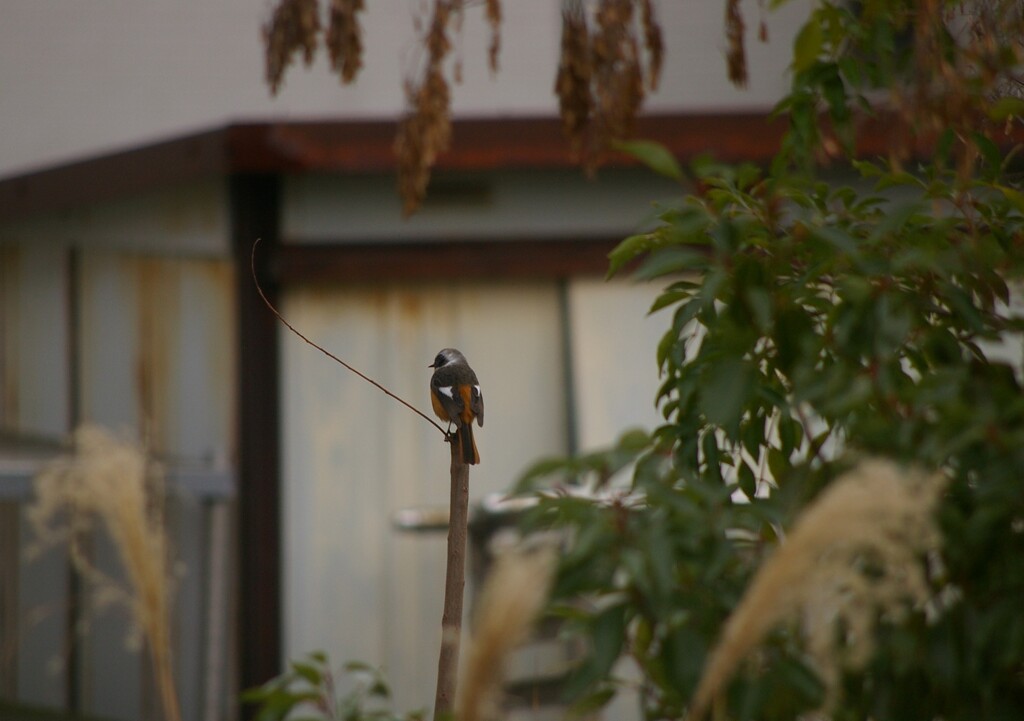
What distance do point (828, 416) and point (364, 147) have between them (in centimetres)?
451

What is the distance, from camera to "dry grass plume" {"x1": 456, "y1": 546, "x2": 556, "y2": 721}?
3.70 feet

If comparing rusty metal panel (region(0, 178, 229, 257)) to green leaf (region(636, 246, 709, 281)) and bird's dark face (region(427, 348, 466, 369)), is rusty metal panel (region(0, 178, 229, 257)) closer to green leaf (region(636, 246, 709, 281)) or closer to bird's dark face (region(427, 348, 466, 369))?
bird's dark face (region(427, 348, 466, 369))

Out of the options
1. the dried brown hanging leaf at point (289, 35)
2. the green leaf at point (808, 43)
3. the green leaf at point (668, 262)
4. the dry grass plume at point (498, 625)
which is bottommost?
the dry grass plume at point (498, 625)

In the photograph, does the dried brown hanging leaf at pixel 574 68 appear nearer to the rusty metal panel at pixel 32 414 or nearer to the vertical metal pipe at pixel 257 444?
the vertical metal pipe at pixel 257 444

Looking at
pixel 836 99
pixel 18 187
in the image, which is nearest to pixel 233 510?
pixel 18 187

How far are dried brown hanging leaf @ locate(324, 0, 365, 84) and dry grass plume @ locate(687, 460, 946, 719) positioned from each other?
1953 mm

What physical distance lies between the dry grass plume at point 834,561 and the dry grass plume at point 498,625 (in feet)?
0.66

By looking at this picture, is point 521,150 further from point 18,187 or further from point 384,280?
point 18,187

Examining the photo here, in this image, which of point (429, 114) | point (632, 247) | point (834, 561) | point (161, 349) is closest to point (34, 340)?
point (161, 349)

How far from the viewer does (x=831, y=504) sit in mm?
1192

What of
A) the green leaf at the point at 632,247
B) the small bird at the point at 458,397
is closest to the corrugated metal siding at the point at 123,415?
the small bird at the point at 458,397

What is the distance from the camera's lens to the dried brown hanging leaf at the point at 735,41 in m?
2.63

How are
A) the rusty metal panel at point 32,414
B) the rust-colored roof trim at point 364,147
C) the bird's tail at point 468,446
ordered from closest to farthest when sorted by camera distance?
the bird's tail at point 468,446 → the rust-colored roof trim at point 364,147 → the rusty metal panel at point 32,414

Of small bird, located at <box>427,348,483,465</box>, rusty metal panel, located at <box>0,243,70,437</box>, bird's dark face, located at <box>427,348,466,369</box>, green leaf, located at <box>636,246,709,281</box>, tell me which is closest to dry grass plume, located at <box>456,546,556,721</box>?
green leaf, located at <box>636,246,709,281</box>
